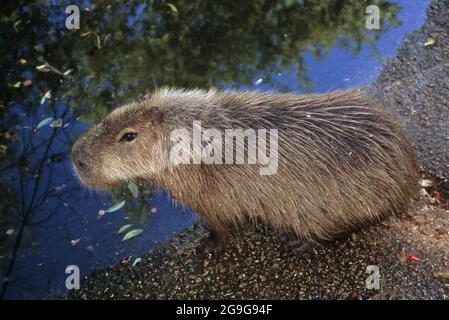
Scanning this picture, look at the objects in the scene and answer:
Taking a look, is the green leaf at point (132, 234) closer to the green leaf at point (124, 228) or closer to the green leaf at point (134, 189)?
the green leaf at point (124, 228)

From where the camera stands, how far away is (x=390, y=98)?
15.2ft

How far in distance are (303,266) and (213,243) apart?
58 cm

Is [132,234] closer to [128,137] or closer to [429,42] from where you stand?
[128,137]

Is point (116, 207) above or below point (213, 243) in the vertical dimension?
above

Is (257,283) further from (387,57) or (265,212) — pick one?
(387,57)

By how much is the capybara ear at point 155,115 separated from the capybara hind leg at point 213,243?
764mm

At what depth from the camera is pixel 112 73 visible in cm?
486

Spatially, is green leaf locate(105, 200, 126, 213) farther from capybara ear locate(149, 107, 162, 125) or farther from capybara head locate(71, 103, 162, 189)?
capybara ear locate(149, 107, 162, 125)

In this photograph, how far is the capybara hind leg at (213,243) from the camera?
354cm

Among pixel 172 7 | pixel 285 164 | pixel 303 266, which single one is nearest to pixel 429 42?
pixel 172 7

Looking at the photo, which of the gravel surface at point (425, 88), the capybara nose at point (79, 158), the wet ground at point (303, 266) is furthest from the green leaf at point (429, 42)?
the capybara nose at point (79, 158)

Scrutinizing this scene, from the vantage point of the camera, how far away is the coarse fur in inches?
128

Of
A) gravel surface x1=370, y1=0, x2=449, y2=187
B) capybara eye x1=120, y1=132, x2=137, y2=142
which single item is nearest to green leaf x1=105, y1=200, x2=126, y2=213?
capybara eye x1=120, y1=132, x2=137, y2=142
